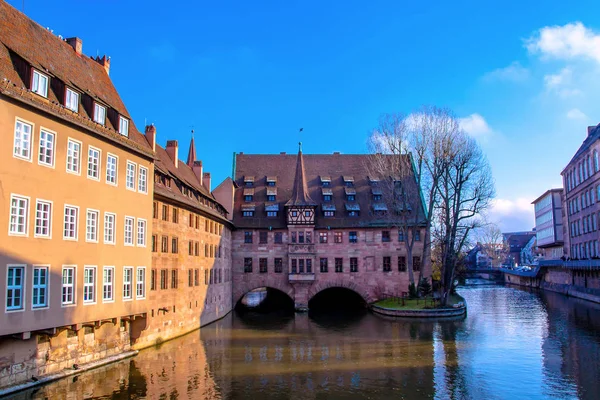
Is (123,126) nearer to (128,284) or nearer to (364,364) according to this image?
(128,284)

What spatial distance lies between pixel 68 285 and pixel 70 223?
2.39m

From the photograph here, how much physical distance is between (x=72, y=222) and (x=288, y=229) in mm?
29152

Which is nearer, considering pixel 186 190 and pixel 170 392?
pixel 170 392

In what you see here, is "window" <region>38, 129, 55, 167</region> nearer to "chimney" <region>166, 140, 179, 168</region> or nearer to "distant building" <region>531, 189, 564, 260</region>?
"chimney" <region>166, 140, 179, 168</region>

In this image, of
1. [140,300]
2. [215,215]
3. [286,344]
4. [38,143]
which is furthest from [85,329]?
[215,215]

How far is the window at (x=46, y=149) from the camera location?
18422mm

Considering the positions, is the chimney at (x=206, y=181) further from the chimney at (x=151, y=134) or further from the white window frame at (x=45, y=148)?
the white window frame at (x=45, y=148)

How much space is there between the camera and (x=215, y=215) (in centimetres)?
3859

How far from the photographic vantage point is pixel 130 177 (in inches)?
943

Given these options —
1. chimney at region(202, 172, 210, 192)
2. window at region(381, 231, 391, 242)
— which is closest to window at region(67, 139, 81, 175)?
chimney at region(202, 172, 210, 192)

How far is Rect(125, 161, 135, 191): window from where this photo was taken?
23652mm

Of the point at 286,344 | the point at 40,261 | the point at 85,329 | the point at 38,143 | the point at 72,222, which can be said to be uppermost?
the point at 38,143

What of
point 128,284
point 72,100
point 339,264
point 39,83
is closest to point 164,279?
point 128,284

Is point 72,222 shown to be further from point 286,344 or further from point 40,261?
point 286,344
